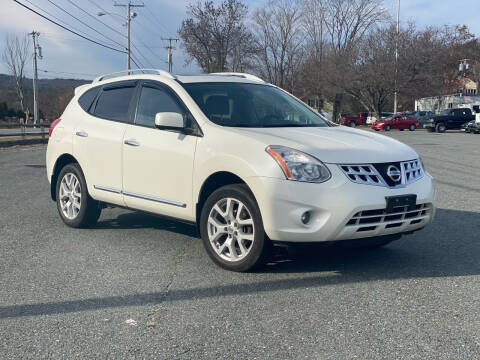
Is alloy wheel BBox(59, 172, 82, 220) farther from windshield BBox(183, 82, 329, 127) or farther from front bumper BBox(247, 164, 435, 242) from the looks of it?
front bumper BBox(247, 164, 435, 242)

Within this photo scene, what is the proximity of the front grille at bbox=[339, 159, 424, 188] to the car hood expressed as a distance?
46 millimetres

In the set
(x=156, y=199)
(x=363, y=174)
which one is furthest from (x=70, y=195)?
(x=363, y=174)

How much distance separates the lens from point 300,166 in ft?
14.5

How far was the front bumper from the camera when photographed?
4.34m

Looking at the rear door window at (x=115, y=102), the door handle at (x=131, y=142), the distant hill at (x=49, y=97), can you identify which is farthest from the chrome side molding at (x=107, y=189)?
the distant hill at (x=49, y=97)

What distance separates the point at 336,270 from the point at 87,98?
3.93 m

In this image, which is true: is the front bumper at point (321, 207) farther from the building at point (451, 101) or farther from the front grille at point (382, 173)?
the building at point (451, 101)

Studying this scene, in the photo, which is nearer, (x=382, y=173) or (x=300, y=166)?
(x=300, y=166)

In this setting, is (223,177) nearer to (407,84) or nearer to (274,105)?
(274,105)

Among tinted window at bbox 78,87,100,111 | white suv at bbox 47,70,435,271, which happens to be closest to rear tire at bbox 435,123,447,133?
white suv at bbox 47,70,435,271

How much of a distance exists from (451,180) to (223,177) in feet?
27.3

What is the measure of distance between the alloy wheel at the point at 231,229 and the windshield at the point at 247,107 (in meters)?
0.89

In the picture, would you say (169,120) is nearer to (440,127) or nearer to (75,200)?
(75,200)

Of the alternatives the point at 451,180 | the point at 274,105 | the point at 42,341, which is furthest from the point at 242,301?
the point at 451,180
